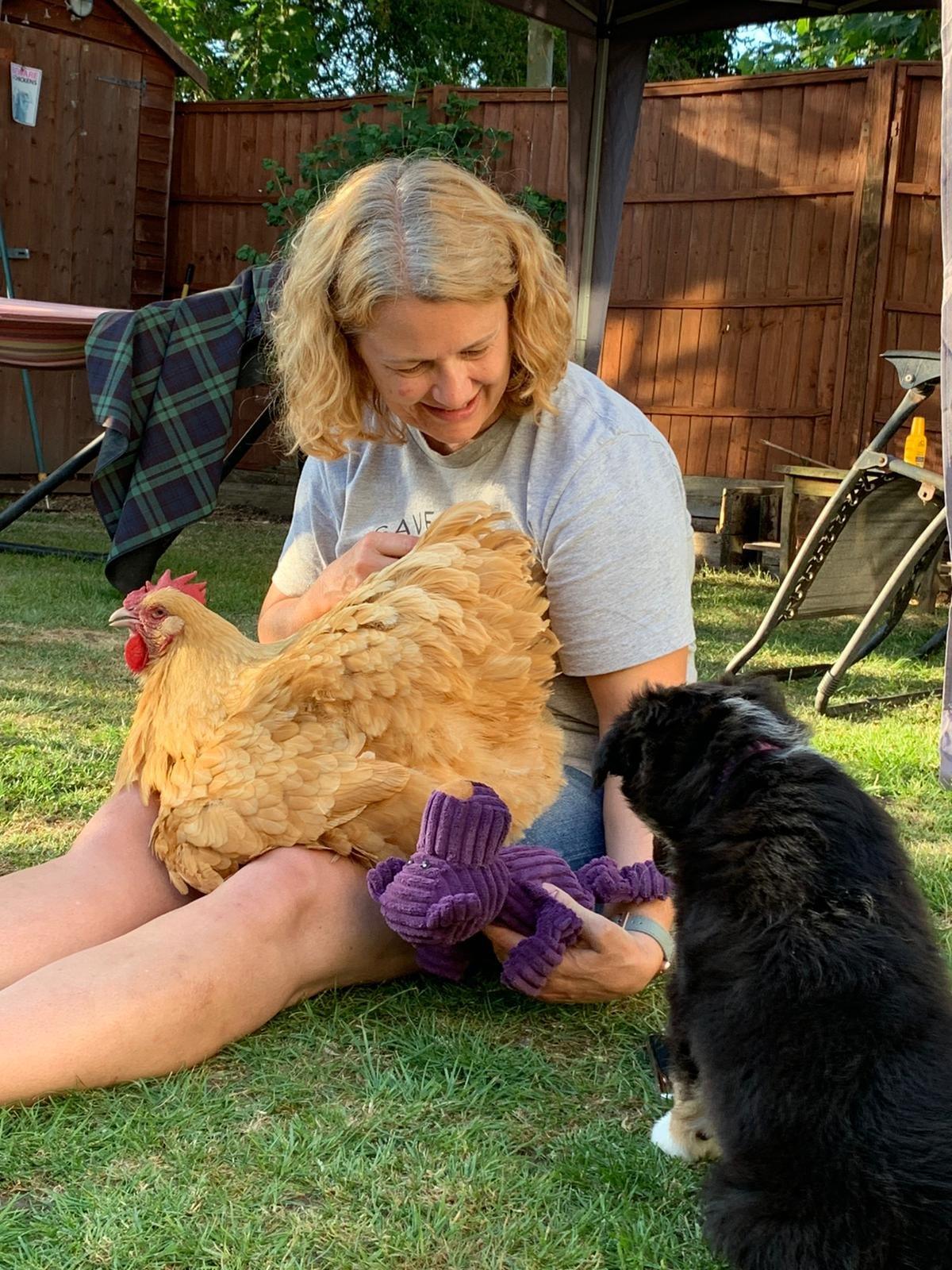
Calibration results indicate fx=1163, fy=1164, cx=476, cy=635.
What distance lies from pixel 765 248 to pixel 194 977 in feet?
26.0

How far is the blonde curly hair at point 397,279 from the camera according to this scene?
203cm

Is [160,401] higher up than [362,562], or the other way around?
[160,401]

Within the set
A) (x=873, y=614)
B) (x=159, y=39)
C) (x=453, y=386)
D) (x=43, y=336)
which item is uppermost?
(x=159, y=39)

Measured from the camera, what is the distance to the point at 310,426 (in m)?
2.36

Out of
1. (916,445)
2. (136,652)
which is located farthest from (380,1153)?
(916,445)

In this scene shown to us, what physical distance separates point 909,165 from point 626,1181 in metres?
7.90

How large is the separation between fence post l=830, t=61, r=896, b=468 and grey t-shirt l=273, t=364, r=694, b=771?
20.0 feet

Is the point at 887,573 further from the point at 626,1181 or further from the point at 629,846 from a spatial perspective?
the point at 626,1181

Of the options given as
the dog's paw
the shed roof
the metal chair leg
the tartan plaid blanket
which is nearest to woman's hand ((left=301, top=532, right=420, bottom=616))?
the dog's paw

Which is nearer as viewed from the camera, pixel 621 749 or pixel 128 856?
pixel 621 749

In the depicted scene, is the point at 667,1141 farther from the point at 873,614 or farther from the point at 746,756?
the point at 873,614

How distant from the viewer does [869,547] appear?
4766 mm

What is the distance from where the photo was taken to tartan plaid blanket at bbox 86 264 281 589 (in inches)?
206

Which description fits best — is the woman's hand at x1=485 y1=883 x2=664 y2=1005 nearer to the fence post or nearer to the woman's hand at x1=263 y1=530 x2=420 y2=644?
the woman's hand at x1=263 y1=530 x2=420 y2=644
